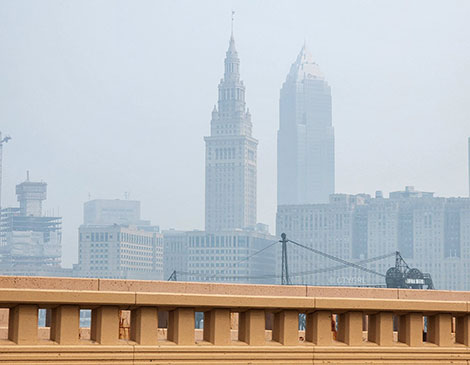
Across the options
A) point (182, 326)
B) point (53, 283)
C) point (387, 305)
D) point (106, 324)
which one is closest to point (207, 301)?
point (182, 326)

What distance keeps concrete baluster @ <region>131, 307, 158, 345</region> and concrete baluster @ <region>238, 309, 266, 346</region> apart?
1192 mm

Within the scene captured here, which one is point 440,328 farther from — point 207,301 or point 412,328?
point 207,301

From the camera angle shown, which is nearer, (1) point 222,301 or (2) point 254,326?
(1) point 222,301

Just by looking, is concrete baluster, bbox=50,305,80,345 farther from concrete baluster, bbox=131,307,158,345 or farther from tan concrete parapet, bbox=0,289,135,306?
concrete baluster, bbox=131,307,158,345

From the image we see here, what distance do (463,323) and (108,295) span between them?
520 cm

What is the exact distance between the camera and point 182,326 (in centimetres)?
1356

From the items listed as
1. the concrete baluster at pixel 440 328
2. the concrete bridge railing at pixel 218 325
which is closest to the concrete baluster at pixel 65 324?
the concrete bridge railing at pixel 218 325

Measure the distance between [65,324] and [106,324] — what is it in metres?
0.52

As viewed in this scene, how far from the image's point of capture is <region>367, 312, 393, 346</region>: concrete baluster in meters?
14.7

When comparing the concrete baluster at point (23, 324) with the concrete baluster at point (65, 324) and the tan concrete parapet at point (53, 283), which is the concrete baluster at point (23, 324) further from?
the tan concrete parapet at point (53, 283)

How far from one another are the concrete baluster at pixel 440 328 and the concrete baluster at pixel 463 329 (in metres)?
0.24
